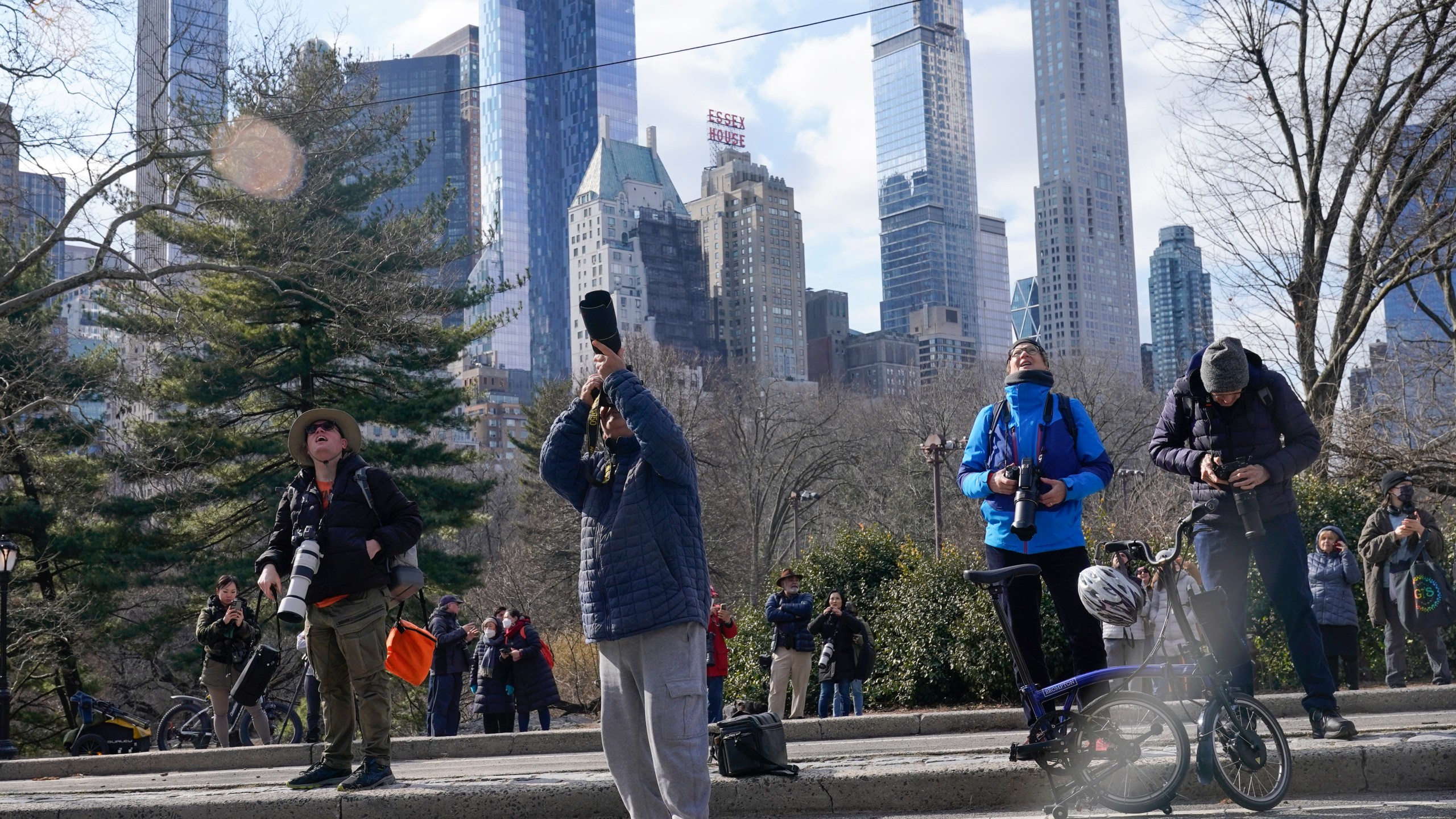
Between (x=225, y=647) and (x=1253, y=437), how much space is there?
426 inches

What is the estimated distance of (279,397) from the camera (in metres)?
27.5

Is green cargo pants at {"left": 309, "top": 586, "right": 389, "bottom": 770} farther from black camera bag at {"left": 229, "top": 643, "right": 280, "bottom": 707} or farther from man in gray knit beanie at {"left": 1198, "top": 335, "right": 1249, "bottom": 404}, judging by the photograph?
man in gray knit beanie at {"left": 1198, "top": 335, "right": 1249, "bottom": 404}

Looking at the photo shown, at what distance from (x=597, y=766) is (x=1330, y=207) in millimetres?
15723

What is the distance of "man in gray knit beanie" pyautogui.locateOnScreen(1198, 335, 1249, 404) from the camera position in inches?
208

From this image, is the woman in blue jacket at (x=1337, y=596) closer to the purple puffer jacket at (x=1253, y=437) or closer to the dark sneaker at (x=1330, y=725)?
the dark sneaker at (x=1330, y=725)

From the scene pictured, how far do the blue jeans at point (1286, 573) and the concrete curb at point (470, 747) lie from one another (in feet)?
12.6

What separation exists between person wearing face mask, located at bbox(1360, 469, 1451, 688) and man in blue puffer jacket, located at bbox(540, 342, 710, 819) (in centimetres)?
879

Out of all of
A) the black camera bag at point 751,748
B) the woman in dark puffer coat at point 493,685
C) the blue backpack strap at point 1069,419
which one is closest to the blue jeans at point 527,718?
the woman in dark puffer coat at point 493,685

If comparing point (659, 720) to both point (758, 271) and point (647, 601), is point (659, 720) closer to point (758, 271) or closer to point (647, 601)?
point (647, 601)

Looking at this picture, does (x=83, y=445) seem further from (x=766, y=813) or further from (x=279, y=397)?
(x=766, y=813)

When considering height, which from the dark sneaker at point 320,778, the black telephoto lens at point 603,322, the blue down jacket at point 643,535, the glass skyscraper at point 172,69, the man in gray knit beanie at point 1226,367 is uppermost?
the glass skyscraper at point 172,69

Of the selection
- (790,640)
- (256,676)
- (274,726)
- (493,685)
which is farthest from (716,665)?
(256,676)

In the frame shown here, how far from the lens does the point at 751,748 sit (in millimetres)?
5543

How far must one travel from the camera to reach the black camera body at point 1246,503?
5.24 meters
